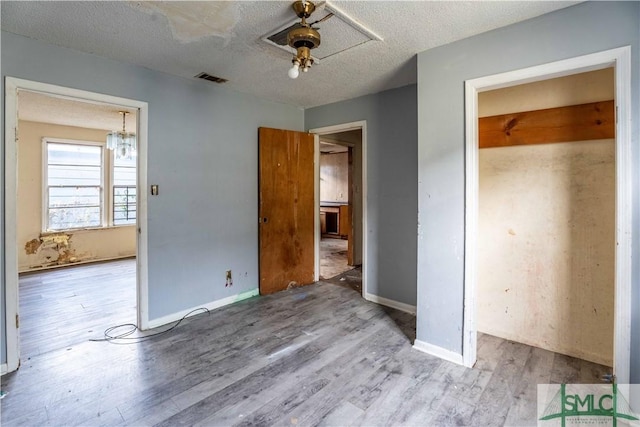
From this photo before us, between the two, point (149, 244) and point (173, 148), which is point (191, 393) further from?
point (173, 148)

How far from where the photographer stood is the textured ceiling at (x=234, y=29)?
1.87 metres

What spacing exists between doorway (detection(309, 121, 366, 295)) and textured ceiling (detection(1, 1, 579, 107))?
124cm

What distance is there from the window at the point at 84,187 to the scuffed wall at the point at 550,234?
626 centimetres

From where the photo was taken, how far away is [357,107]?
3764 mm

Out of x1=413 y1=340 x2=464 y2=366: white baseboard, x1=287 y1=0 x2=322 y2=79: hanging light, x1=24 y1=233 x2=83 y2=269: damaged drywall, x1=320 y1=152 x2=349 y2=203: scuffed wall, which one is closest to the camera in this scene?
x1=287 y1=0 x2=322 y2=79: hanging light

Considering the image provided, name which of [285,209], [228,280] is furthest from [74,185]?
[285,209]

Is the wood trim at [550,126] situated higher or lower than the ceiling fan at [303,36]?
lower

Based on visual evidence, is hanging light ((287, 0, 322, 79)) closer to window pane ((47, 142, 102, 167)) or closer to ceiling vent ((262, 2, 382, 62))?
ceiling vent ((262, 2, 382, 62))

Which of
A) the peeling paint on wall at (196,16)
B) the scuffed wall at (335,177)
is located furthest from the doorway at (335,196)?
the peeling paint on wall at (196,16)

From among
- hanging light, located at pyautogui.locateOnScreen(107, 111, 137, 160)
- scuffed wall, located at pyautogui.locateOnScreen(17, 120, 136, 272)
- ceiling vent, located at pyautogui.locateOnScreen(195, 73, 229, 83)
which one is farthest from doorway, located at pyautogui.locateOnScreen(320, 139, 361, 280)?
scuffed wall, located at pyautogui.locateOnScreen(17, 120, 136, 272)

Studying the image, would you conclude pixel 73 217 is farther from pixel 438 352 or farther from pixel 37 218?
pixel 438 352

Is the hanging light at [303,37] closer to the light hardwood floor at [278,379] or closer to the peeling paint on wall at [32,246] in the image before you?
the light hardwood floor at [278,379]

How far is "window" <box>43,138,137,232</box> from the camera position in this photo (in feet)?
17.3

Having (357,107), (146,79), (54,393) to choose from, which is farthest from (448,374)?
(146,79)
